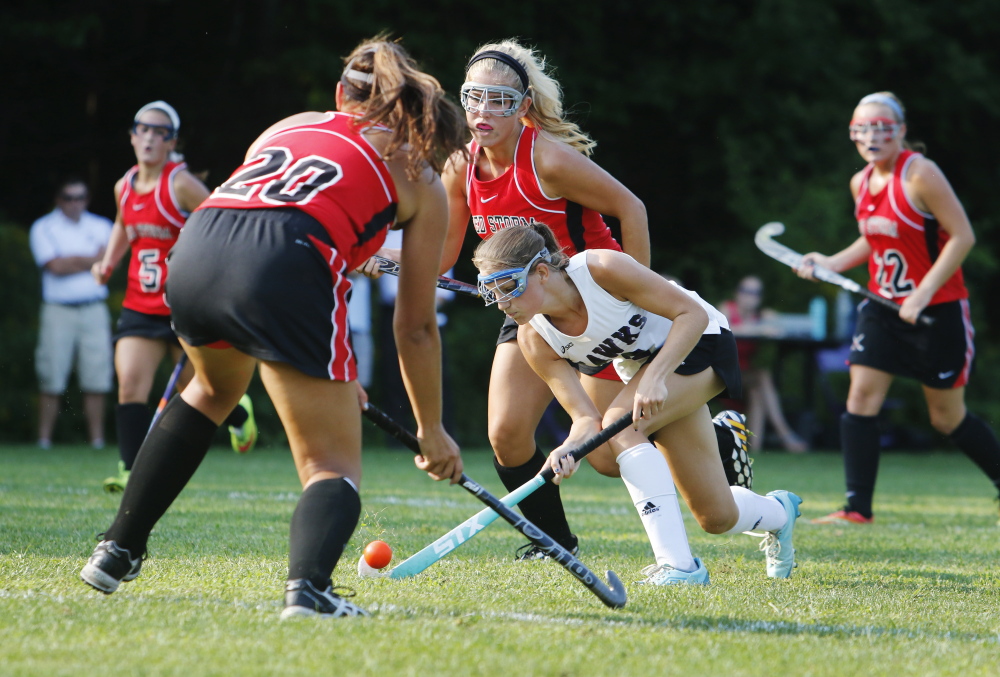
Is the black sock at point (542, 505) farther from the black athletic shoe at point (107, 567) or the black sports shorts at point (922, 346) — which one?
the black sports shorts at point (922, 346)

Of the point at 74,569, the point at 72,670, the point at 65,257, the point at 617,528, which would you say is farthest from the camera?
the point at 65,257

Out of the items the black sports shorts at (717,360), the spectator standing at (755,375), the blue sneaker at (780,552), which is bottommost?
the spectator standing at (755,375)

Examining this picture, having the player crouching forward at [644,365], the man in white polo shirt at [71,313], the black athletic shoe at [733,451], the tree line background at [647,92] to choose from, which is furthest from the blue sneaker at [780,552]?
the tree line background at [647,92]

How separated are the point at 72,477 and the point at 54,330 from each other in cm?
298

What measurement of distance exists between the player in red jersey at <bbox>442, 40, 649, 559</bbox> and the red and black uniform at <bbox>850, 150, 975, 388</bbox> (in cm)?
227

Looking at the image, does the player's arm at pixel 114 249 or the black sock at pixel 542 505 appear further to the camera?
the player's arm at pixel 114 249

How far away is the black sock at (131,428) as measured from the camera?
6.04 m

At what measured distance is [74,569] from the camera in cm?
357

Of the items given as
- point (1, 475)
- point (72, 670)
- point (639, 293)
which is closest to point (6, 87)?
point (1, 475)

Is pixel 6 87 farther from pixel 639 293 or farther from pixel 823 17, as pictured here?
pixel 639 293

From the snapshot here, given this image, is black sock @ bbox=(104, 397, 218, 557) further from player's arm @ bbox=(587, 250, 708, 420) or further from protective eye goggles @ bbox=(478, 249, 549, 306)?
player's arm @ bbox=(587, 250, 708, 420)

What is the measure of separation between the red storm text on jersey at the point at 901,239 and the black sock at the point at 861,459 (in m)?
0.68

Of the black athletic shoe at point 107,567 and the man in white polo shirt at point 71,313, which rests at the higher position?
the black athletic shoe at point 107,567

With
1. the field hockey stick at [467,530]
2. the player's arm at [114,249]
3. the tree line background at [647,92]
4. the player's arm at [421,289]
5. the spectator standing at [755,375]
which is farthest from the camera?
the tree line background at [647,92]
